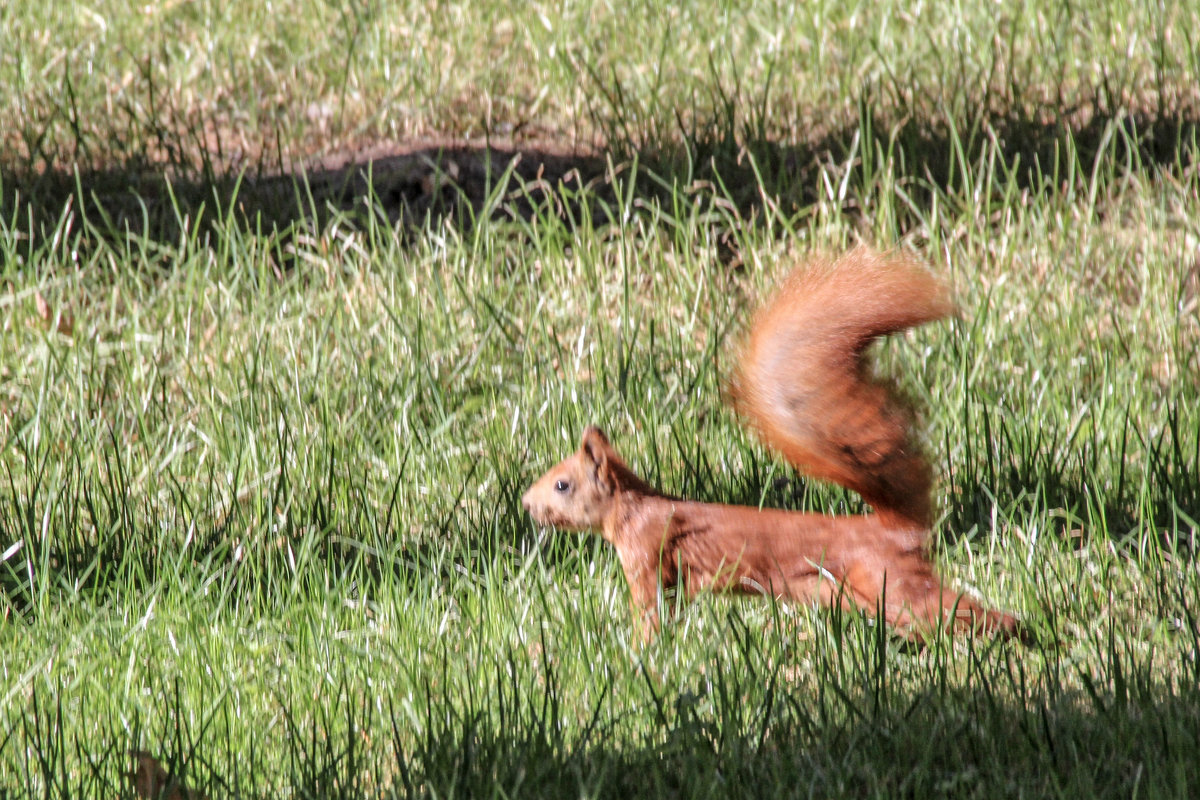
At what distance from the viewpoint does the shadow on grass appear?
4773 mm

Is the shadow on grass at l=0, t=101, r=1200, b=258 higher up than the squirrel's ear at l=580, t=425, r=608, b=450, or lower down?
higher up

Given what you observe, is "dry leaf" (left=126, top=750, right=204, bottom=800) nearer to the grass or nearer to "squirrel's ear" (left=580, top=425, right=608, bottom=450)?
the grass

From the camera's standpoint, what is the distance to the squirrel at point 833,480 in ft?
Answer: 8.04

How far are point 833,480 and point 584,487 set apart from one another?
1.78 ft

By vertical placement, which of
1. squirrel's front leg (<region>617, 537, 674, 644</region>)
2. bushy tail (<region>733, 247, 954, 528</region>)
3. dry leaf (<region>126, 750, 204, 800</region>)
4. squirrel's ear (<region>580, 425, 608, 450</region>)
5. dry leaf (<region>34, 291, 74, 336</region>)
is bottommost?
dry leaf (<region>126, 750, 204, 800</region>)

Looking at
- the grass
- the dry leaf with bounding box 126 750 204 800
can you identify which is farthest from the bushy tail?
the dry leaf with bounding box 126 750 204 800

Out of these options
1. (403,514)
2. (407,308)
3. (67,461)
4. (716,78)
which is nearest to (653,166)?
(716,78)

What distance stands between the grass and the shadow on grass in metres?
0.03

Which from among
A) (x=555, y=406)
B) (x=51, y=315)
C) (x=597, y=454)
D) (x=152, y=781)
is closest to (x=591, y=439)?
(x=597, y=454)

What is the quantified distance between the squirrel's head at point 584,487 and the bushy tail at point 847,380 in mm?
378

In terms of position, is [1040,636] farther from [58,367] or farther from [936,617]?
[58,367]

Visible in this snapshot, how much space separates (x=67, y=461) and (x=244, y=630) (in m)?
0.82

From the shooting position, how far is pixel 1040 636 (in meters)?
2.53

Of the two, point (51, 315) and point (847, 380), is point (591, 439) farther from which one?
point (51, 315)
